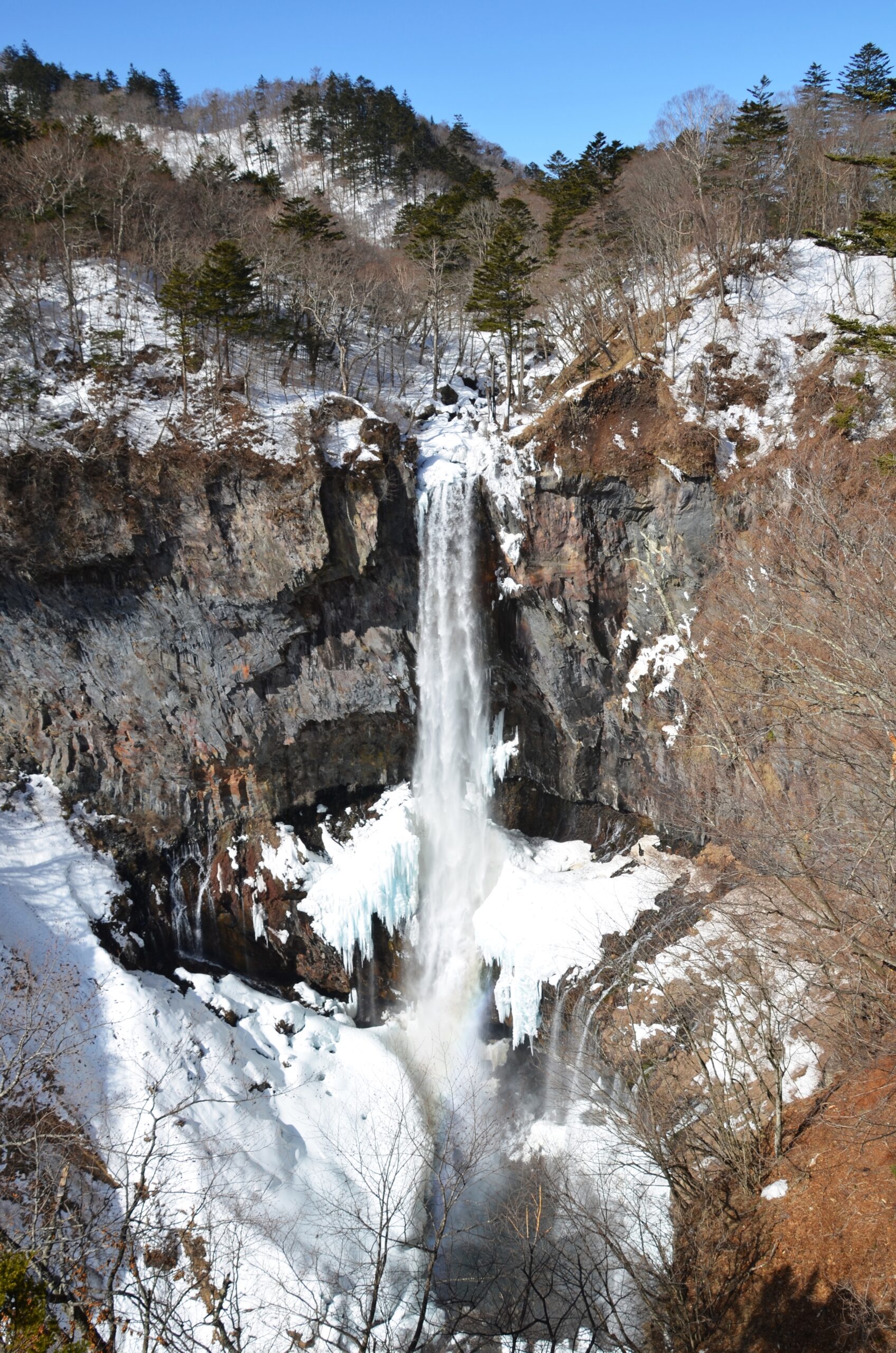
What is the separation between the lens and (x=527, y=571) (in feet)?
62.8

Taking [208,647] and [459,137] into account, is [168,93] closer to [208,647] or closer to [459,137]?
[459,137]

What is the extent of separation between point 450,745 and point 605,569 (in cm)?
625

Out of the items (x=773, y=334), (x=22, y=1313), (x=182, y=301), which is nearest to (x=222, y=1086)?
(x=22, y=1313)

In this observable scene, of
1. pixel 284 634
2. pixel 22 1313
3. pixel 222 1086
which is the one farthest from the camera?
pixel 284 634

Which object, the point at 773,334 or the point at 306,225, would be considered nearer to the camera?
the point at 773,334

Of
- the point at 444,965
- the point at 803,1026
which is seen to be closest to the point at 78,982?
the point at 444,965

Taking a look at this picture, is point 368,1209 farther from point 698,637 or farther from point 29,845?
point 698,637

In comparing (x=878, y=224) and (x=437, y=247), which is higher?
(x=437, y=247)

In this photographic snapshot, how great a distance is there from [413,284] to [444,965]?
23657 millimetres

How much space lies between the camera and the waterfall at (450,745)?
62.6 ft

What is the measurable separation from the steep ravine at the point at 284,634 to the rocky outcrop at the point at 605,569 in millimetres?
56

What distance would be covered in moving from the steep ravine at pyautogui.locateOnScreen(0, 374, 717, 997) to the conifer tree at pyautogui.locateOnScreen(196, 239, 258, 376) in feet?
15.4

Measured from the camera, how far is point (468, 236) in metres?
29.1

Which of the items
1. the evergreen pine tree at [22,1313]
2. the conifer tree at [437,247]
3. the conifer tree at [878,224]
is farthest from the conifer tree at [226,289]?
the evergreen pine tree at [22,1313]
